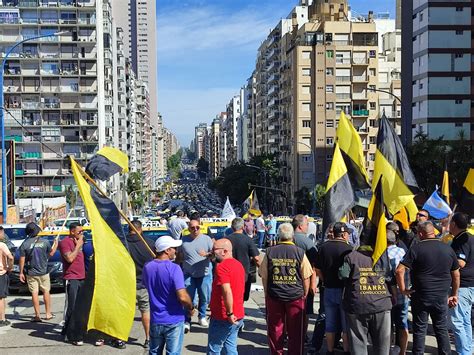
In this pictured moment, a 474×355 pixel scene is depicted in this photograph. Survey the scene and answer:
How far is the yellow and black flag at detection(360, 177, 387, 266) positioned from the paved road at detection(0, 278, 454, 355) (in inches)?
87.0

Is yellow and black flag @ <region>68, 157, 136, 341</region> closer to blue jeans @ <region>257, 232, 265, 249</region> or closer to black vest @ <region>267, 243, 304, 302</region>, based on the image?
black vest @ <region>267, 243, 304, 302</region>

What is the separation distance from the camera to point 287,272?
734cm

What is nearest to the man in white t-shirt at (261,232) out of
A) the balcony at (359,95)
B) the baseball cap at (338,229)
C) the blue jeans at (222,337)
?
the baseball cap at (338,229)

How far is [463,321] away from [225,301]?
3.29m

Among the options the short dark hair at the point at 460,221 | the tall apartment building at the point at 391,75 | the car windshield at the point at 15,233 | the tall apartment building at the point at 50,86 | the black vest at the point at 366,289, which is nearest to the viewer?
the black vest at the point at 366,289

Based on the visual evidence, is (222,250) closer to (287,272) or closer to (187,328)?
(287,272)

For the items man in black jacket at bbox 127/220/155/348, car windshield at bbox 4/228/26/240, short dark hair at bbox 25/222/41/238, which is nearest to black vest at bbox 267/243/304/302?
Result: man in black jacket at bbox 127/220/155/348

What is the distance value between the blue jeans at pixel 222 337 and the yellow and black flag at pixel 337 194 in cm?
266

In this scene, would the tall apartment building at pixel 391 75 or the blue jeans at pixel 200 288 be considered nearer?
the blue jeans at pixel 200 288

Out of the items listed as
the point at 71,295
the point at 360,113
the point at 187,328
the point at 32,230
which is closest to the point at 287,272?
the point at 187,328

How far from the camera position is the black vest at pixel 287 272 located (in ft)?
24.0

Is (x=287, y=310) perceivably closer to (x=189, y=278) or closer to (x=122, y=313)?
(x=122, y=313)

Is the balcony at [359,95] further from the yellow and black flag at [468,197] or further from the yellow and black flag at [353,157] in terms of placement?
the yellow and black flag at [353,157]

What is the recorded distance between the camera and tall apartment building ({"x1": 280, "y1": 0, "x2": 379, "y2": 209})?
235 ft
